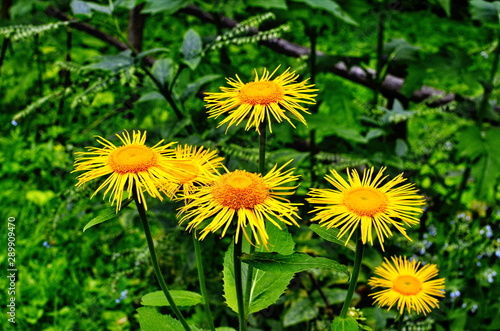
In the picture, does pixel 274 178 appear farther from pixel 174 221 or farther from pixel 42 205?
pixel 42 205

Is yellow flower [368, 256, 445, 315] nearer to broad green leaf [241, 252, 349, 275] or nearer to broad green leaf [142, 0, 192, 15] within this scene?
broad green leaf [241, 252, 349, 275]

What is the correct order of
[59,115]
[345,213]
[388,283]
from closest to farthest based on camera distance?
[345,213]
[388,283]
[59,115]

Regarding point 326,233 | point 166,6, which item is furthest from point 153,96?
point 326,233

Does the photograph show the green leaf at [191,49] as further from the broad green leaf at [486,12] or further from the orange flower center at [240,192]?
the broad green leaf at [486,12]

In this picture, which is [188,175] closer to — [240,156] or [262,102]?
[262,102]

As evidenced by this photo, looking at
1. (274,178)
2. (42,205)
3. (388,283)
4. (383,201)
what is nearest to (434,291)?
(388,283)

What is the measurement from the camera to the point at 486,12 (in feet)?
6.84

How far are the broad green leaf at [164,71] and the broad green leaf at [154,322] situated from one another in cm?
88

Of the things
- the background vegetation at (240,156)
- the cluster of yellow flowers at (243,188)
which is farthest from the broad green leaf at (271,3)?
the cluster of yellow flowers at (243,188)

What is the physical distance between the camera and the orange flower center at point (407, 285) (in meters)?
1.08

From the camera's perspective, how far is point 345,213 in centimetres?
86

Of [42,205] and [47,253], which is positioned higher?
[42,205]

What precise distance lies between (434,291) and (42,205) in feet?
6.93

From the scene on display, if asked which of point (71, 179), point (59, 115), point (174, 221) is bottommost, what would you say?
point (174, 221)
